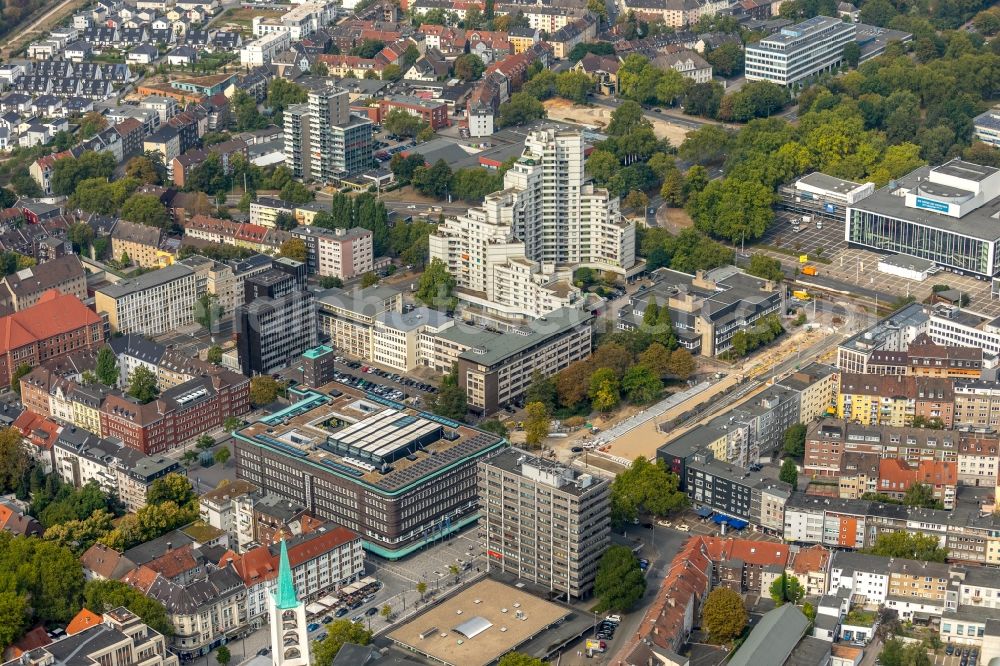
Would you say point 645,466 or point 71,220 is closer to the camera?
point 645,466

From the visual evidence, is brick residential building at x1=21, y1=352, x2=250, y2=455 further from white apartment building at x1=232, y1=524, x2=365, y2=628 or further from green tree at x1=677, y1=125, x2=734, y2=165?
green tree at x1=677, y1=125, x2=734, y2=165

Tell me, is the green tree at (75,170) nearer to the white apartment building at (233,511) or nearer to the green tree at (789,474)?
the white apartment building at (233,511)

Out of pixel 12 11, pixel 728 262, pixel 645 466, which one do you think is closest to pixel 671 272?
pixel 728 262

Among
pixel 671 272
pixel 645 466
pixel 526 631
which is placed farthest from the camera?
pixel 671 272

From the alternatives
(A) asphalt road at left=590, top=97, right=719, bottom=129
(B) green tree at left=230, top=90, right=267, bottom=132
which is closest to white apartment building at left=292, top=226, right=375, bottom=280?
(B) green tree at left=230, top=90, right=267, bottom=132

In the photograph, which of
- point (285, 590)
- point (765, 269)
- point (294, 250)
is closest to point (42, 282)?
point (294, 250)

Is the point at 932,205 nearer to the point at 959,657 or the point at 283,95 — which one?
the point at 959,657

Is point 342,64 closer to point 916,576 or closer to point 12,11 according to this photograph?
point 12,11
